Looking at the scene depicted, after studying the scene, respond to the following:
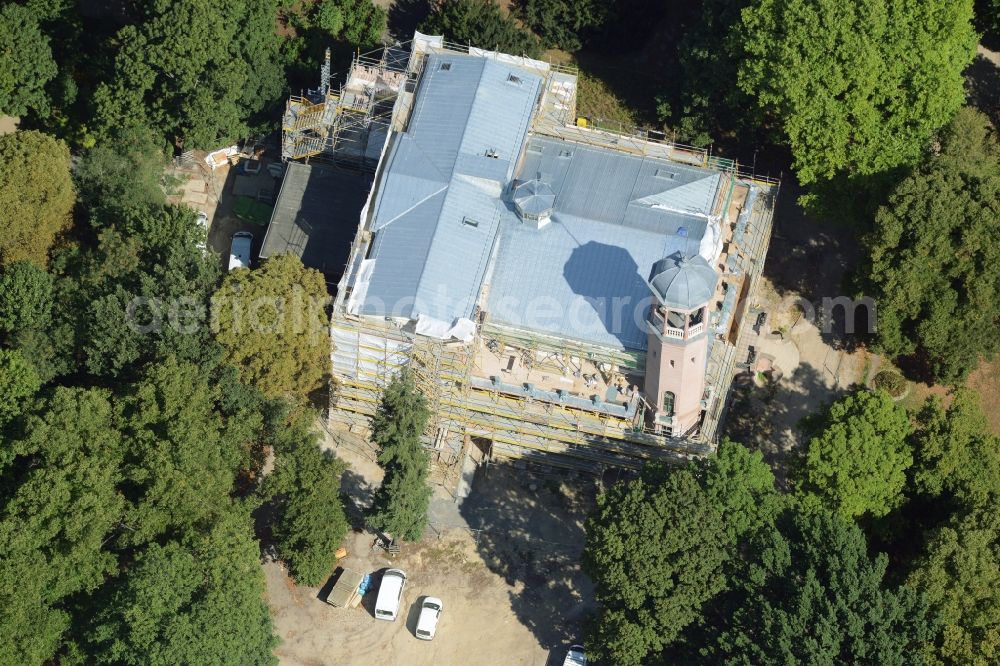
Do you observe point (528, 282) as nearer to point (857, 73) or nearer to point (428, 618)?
point (428, 618)

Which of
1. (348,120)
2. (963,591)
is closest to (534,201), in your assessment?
(348,120)

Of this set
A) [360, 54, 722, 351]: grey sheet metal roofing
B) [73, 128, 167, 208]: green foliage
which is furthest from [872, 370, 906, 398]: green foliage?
[73, 128, 167, 208]: green foliage

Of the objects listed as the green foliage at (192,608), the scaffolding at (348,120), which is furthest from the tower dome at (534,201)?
the green foliage at (192,608)

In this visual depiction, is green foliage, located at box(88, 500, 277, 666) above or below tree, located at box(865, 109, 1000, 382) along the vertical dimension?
below

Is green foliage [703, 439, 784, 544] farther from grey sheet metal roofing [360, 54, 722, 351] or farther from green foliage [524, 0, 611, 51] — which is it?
green foliage [524, 0, 611, 51]

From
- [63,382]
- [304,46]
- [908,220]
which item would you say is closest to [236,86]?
[304,46]

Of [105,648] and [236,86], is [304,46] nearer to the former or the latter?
[236,86]
